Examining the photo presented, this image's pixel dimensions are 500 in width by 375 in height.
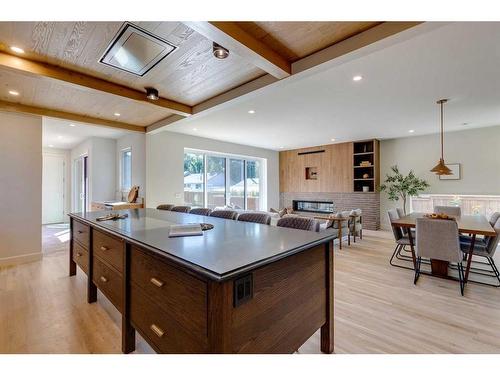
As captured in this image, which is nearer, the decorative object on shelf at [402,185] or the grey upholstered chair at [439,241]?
the grey upholstered chair at [439,241]

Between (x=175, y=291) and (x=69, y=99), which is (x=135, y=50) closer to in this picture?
(x=69, y=99)

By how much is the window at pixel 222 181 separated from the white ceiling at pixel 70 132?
6.18 ft

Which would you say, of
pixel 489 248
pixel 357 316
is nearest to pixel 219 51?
pixel 357 316

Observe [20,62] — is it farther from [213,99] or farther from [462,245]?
[462,245]

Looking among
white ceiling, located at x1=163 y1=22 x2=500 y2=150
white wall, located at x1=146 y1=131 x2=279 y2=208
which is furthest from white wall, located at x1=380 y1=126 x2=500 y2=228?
white wall, located at x1=146 y1=131 x2=279 y2=208

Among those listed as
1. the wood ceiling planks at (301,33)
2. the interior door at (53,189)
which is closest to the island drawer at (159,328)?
the wood ceiling planks at (301,33)

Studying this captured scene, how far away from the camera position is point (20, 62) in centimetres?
234

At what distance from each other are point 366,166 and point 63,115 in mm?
7241

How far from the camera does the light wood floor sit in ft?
5.77

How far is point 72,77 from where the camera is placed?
8.73 ft

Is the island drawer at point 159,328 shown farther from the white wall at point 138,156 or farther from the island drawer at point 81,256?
the white wall at point 138,156

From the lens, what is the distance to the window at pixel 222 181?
255 inches

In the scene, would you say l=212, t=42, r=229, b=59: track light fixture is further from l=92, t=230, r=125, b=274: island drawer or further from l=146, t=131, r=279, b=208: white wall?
l=146, t=131, r=279, b=208: white wall
